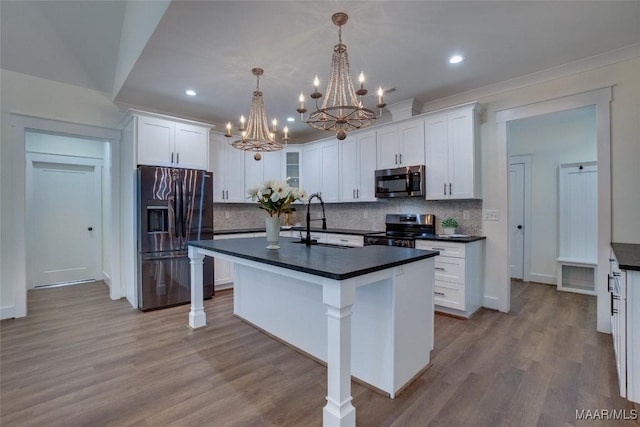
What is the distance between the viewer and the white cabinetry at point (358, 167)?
15.0ft

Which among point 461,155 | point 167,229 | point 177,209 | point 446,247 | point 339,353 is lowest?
point 339,353

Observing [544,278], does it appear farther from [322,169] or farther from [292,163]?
[292,163]

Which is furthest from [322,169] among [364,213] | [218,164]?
[218,164]

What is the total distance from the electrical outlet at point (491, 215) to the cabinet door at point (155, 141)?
423 centimetres

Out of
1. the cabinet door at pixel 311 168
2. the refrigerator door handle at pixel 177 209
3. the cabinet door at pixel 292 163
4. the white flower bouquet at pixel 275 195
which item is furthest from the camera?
the cabinet door at pixel 292 163

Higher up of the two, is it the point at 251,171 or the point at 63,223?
the point at 251,171

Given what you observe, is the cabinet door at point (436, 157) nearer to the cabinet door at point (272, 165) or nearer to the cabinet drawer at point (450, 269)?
the cabinet drawer at point (450, 269)

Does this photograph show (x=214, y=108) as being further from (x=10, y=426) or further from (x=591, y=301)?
(x=591, y=301)

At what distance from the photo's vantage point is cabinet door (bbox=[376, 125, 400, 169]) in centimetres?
425

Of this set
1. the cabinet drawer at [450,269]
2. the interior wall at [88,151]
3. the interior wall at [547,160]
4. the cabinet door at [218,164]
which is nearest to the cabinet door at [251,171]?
the cabinet door at [218,164]

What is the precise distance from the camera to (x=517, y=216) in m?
5.17

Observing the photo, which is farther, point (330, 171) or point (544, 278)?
point (330, 171)

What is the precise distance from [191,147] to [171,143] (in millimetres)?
273

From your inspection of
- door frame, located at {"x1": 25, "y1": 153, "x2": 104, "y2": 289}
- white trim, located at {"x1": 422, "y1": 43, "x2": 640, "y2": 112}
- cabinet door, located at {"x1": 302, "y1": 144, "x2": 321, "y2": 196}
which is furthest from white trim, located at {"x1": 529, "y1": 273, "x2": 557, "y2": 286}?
door frame, located at {"x1": 25, "y1": 153, "x2": 104, "y2": 289}
